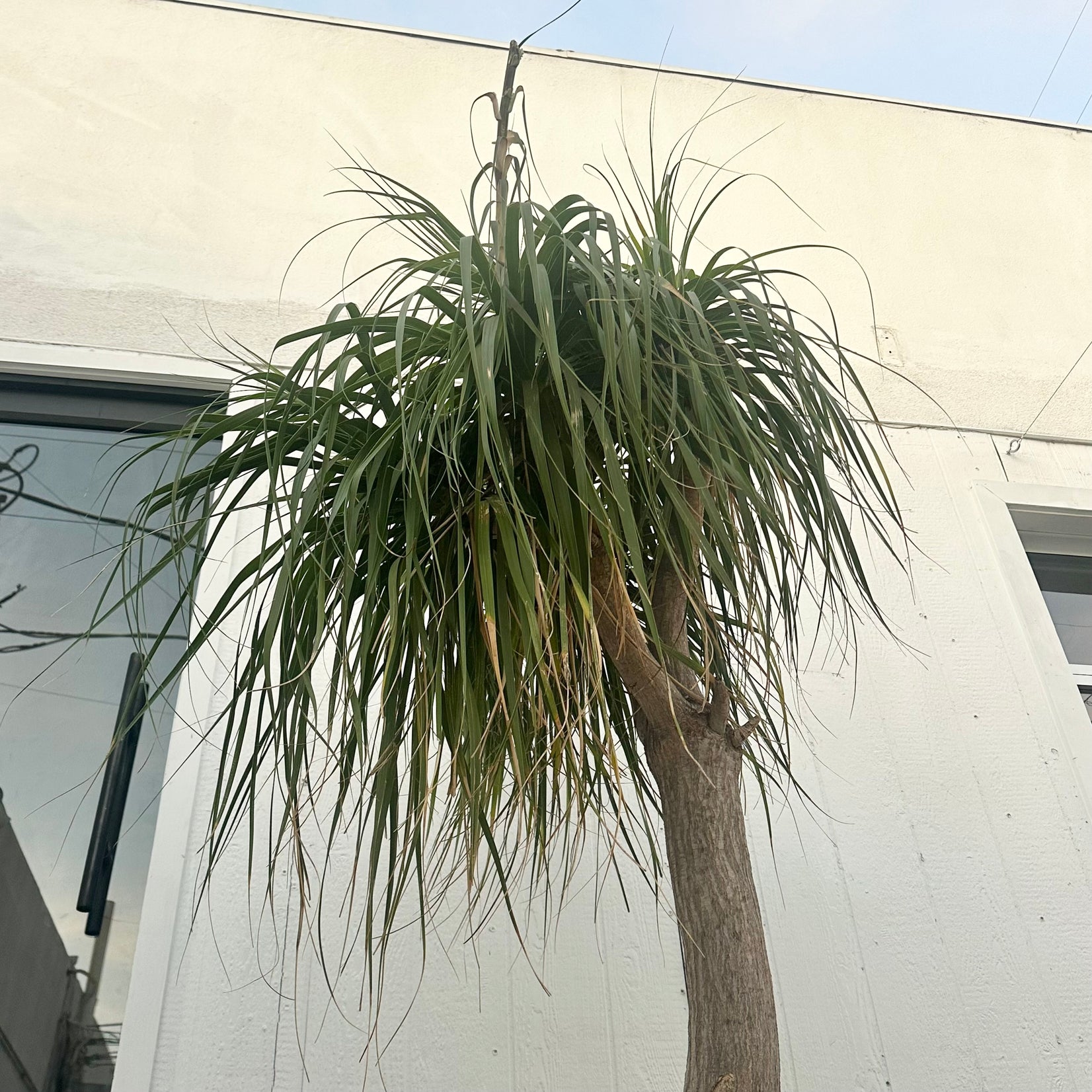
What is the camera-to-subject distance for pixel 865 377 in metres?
2.16

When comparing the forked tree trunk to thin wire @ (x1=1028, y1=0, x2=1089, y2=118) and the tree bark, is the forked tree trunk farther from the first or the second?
thin wire @ (x1=1028, y1=0, x2=1089, y2=118)

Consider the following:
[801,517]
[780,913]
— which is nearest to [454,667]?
[801,517]

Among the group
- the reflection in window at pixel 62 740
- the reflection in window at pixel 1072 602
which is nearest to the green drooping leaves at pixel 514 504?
the reflection in window at pixel 62 740

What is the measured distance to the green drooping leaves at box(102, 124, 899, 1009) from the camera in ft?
2.57

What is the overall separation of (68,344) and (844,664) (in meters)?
1.54

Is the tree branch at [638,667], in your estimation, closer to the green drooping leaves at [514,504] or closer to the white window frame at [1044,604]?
the green drooping leaves at [514,504]

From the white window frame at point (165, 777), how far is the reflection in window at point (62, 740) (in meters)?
0.04

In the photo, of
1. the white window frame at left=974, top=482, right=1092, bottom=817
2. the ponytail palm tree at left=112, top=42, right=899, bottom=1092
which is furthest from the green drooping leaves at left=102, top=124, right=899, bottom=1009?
the white window frame at left=974, top=482, right=1092, bottom=817

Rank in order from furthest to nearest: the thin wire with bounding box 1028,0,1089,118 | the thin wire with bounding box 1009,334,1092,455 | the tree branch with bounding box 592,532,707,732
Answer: the thin wire with bounding box 1028,0,1089,118, the thin wire with bounding box 1009,334,1092,455, the tree branch with bounding box 592,532,707,732

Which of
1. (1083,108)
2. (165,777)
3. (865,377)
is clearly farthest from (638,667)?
(1083,108)

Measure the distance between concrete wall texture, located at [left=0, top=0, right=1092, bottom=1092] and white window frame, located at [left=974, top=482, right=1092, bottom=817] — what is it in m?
0.01

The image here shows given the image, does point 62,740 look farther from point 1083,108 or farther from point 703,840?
point 1083,108

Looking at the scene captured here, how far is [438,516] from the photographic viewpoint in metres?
0.93

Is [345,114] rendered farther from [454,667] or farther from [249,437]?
[454,667]
